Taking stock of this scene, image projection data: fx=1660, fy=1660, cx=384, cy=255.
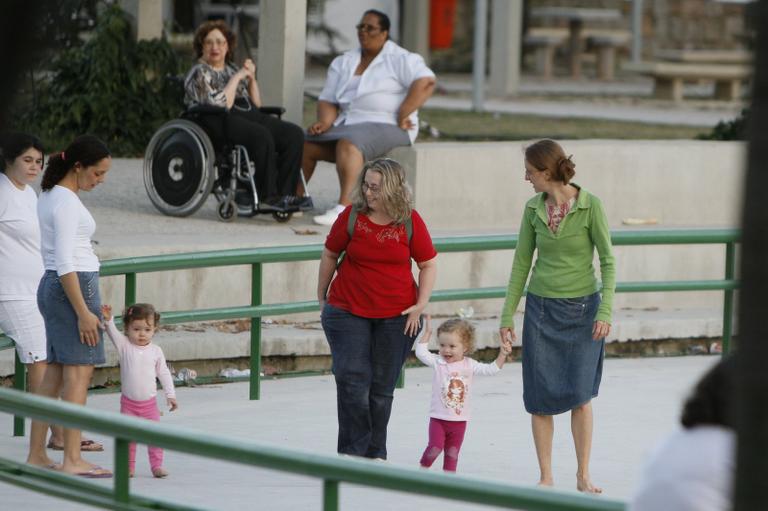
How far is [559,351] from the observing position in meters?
7.01

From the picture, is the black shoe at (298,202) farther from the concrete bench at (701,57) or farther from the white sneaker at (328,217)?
the concrete bench at (701,57)

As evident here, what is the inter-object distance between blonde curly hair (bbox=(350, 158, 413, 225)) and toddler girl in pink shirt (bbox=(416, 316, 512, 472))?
1.90ft

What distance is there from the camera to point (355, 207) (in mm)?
7098

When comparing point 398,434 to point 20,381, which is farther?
point 398,434

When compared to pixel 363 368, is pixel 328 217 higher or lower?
higher

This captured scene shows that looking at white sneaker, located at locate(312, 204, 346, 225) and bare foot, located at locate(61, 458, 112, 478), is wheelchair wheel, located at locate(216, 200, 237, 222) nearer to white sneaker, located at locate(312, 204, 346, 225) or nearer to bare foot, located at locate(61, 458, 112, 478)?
white sneaker, located at locate(312, 204, 346, 225)

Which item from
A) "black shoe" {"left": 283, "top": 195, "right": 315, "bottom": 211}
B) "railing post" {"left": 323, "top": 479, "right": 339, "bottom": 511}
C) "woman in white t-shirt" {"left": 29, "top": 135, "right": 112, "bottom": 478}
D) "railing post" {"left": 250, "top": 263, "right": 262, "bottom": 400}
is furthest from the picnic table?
"railing post" {"left": 323, "top": 479, "right": 339, "bottom": 511}

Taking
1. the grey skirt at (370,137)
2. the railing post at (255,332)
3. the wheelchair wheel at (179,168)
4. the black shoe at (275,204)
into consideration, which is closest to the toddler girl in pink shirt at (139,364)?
the railing post at (255,332)

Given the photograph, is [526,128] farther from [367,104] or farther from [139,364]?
[139,364]

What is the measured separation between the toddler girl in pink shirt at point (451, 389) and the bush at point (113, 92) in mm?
7963

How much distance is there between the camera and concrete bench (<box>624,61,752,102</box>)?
24.4 m

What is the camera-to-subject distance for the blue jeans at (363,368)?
7102 mm

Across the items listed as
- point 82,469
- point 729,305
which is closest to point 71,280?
point 82,469

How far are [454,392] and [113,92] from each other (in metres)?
8.44
